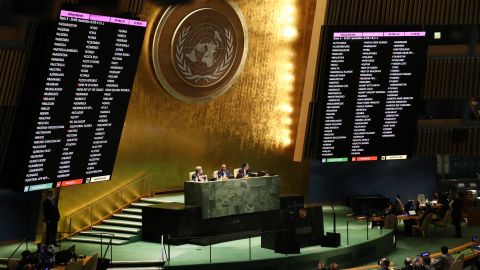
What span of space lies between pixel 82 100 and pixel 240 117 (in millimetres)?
6767

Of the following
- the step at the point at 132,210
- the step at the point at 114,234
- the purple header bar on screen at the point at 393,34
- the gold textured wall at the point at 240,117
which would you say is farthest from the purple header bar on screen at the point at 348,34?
the step at the point at 114,234

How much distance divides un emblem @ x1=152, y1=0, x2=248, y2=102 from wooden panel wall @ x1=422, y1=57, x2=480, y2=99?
5.15 metres

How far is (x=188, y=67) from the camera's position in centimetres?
2200

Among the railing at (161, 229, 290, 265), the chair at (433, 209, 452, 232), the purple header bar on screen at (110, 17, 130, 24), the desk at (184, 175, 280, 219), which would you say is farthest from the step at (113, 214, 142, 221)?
the chair at (433, 209, 452, 232)

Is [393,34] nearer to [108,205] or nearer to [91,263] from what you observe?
[108,205]

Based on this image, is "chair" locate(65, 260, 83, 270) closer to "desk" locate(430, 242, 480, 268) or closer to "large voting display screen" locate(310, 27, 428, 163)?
"desk" locate(430, 242, 480, 268)

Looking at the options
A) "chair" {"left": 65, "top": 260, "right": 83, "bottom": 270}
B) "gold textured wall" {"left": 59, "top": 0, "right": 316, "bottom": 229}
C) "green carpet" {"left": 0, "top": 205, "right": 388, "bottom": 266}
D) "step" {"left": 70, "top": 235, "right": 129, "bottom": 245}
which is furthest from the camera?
"gold textured wall" {"left": 59, "top": 0, "right": 316, "bottom": 229}

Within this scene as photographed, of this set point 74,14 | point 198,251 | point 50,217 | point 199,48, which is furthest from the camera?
point 199,48

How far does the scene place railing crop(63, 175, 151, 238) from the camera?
2005 centimetres

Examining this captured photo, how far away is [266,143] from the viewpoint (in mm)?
24109

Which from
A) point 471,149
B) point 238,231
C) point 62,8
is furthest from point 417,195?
point 62,8

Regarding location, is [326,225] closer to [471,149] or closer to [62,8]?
[471,149]

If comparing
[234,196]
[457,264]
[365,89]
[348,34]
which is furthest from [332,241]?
[348,34]

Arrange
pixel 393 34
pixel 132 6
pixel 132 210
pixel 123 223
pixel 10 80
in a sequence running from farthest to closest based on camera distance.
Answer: pixel 393 34 → pixel 132 210 → pixel 123 223 → pixel 132 6 → pixel 10 80
